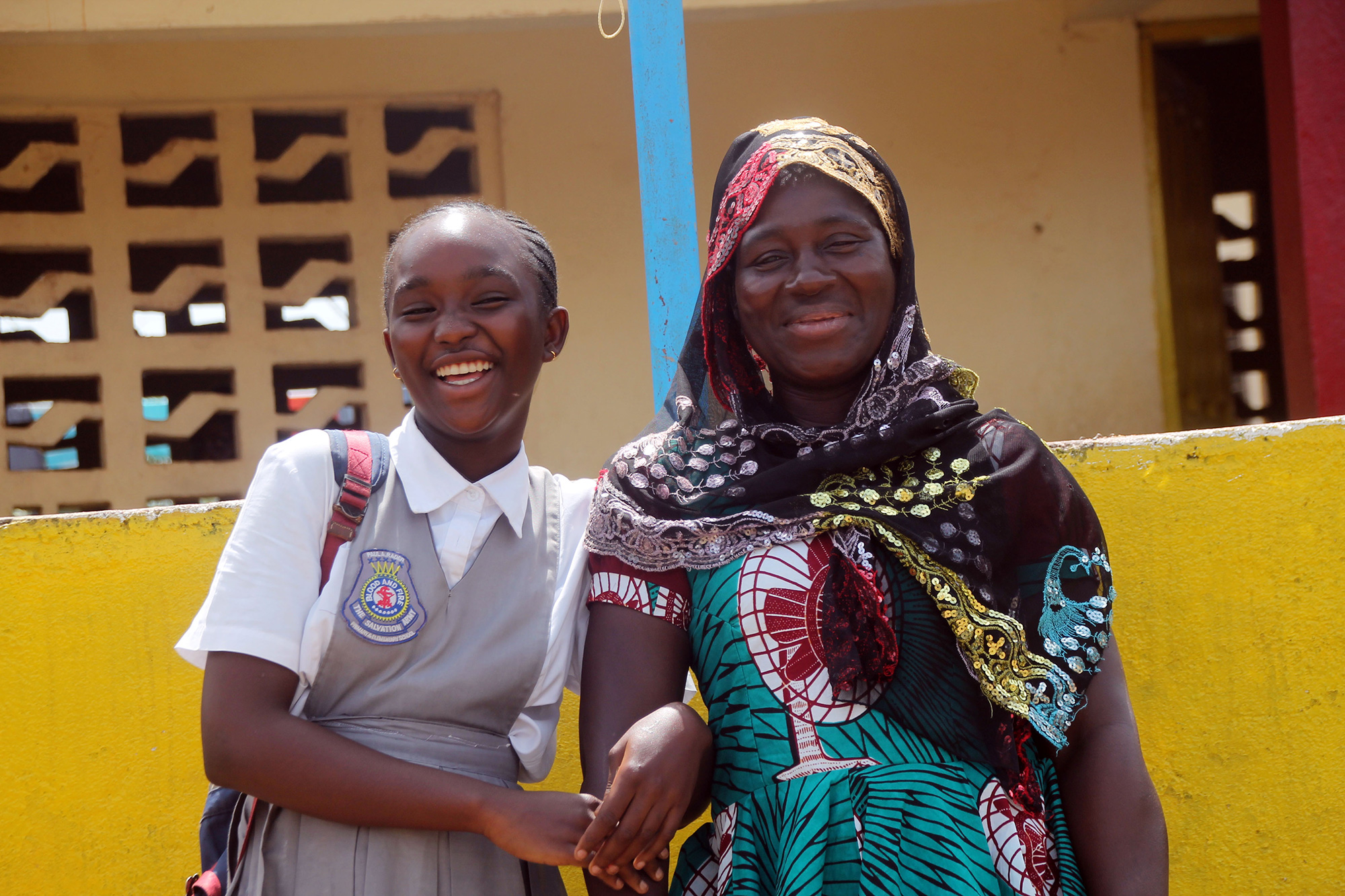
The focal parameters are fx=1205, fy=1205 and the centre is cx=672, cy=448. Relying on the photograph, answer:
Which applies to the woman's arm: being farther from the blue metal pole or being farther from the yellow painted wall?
the blue metal pole

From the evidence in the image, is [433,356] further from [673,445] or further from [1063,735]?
[1063,735]

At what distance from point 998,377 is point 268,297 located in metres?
2.77

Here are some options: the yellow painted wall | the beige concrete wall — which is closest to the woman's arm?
the yellow painted wall

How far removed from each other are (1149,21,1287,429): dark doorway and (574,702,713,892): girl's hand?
3770mm

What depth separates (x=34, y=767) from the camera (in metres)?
2.25

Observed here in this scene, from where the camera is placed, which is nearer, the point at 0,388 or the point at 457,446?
the point at 457,446

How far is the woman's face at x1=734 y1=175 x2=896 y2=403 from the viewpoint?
174 centimetres

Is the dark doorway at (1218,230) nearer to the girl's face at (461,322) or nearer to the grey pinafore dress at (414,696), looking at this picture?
the girl's face at (461,322)

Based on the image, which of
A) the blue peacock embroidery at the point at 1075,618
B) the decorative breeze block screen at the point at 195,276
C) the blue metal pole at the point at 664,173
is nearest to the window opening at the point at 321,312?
the decorative breeze block screen at the point at 195,276

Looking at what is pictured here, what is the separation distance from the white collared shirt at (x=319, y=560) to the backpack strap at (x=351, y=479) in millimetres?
11

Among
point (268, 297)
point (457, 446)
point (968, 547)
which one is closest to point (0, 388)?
point (268, 297)

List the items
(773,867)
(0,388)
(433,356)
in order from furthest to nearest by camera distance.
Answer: (0,388) → (433,356) → (773,867)

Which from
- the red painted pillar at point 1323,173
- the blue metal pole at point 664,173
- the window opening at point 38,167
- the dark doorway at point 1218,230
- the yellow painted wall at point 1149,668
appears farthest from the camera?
the dark doorway at point 1218,230

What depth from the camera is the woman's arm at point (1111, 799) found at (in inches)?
62.9
